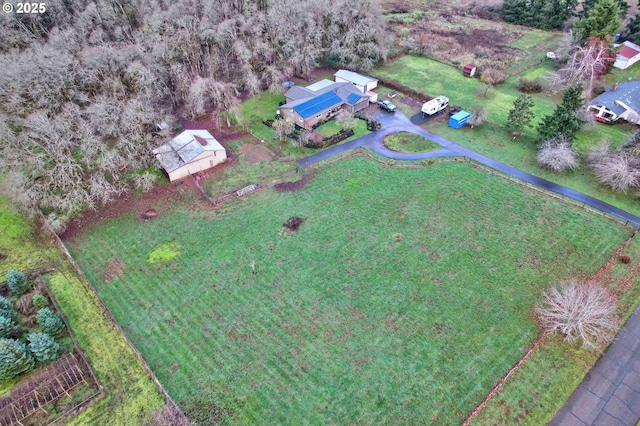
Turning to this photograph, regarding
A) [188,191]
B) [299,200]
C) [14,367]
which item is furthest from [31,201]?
[299,200]

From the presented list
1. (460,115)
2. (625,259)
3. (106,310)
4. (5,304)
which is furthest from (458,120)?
(5,304)

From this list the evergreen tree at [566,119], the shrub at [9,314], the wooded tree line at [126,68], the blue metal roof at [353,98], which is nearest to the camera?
the shrub at [9,314]

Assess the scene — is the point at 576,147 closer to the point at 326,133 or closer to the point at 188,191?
the point at 326,133

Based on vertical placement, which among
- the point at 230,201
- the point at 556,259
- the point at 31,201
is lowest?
the point at 556,259

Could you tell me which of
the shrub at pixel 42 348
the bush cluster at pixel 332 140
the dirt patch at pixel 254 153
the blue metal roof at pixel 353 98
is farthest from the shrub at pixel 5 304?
the blue metal roof at pixel 353 98

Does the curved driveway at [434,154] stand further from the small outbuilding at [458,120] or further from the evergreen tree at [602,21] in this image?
the evergreen tree at [602,21]

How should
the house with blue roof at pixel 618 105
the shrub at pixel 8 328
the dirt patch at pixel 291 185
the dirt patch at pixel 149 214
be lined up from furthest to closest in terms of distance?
the house with blue roof at pixel 618 105 → the dirt patch at pixel 291 185 → the dirt patch at pixel 149 214 → the shrub at pixel 8 328
